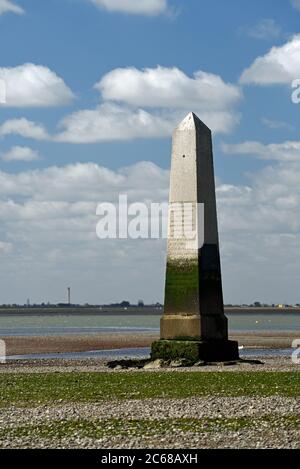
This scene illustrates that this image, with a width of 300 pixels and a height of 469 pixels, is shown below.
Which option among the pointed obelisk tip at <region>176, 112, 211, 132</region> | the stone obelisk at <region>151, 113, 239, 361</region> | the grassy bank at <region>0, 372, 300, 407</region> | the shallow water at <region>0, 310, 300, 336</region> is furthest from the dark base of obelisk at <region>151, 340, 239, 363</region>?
the shallow water at <region>0, 310, 300, 336</region>

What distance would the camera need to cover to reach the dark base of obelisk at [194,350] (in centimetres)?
3397

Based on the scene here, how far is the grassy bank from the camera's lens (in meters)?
23.2

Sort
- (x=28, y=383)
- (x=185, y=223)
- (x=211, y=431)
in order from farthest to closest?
1. (x=185, y=223)
2. (x=28, y=383)
3. (x=211, y=431)

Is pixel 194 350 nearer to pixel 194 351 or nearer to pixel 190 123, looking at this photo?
pixel 194 351

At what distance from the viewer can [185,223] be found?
3344 cm

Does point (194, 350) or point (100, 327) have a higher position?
point (100, 327)

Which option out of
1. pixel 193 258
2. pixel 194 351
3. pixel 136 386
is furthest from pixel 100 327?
pixel 136 386

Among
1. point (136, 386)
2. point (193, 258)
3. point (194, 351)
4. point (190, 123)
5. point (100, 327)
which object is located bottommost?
point (136, 386)

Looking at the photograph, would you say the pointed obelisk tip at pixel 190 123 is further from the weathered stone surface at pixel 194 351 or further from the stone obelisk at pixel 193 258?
the weathered stone surface at pixel 194 351

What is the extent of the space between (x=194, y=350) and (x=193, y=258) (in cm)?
311

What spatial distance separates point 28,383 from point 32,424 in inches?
347

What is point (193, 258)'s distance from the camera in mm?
33719
